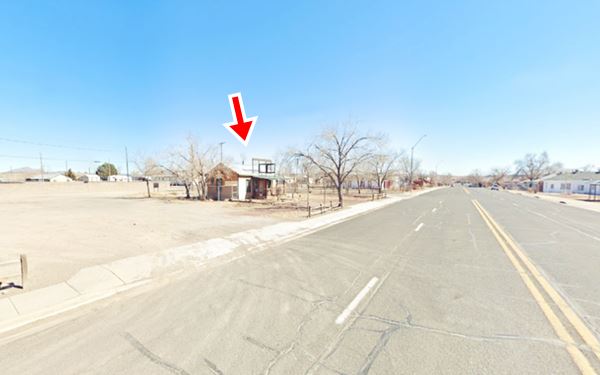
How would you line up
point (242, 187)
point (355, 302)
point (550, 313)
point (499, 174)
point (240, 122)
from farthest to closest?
1. point (499, 174)
2. point (242, 187)
3. point (240, 122)
4. point (355, 302)
5. point (550, 313)

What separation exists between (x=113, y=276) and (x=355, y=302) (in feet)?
16.6

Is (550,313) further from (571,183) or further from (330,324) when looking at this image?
(571,183)

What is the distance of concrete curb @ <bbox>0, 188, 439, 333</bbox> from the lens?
371cm

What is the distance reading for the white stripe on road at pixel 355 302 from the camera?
3465 millimetres

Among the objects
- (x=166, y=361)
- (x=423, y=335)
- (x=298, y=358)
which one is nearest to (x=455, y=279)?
(x=423, y=335)

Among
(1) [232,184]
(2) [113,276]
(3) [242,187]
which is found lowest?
(2) [113,276]

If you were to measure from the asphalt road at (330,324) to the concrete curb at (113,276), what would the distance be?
423 mm

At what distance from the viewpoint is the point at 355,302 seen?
12.9 feet

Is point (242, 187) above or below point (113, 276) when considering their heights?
above

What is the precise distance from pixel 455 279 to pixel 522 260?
9.06 feet

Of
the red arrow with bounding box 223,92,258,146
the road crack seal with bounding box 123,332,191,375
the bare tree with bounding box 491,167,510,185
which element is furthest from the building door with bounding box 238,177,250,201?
the bare tree with bounding box 491,167,510,185

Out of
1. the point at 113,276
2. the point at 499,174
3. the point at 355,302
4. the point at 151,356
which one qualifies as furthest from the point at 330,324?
the point at 499,174

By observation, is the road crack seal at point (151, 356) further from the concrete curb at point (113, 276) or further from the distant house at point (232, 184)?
the distant house at point (232, 184)

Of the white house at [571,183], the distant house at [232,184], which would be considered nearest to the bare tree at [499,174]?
the white house at [571,183]
